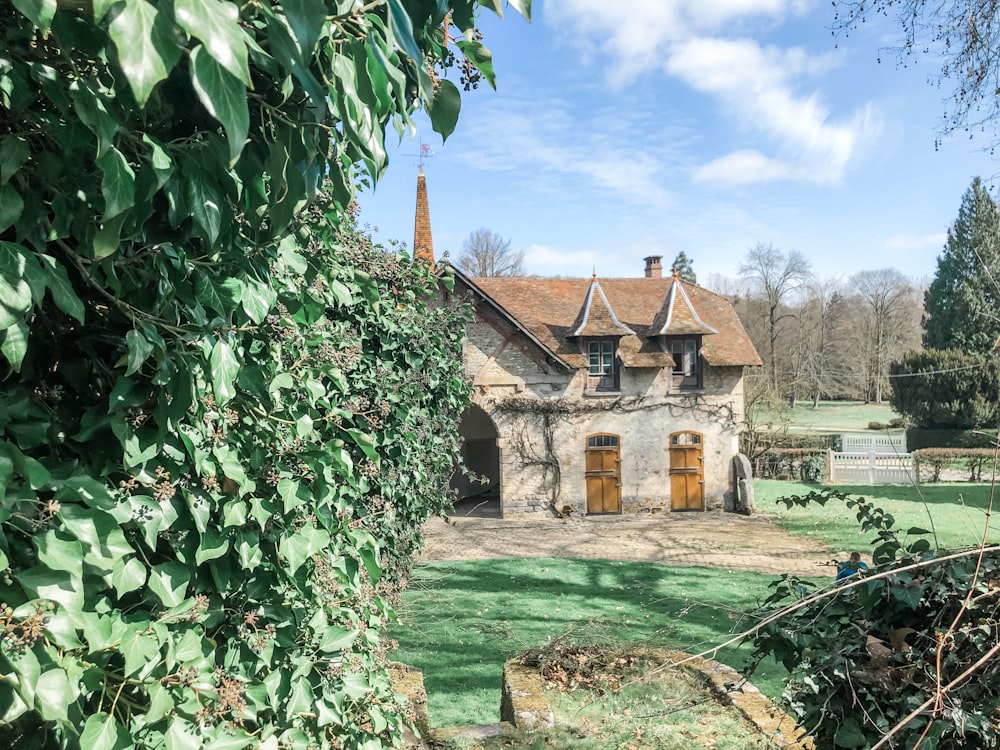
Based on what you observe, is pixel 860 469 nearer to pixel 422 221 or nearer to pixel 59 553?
pixel 422 221

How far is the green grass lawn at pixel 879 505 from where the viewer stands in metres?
15.3

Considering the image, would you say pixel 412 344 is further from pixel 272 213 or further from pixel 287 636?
pixel 272 213

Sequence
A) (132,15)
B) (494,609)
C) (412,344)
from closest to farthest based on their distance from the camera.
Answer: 1. (132,15)
2. (412,344)
3. (494,609)

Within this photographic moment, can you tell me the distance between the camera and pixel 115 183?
106cm

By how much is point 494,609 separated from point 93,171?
988 cm

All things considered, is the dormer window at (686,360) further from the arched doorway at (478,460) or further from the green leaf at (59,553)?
the green leaf at (59,553)

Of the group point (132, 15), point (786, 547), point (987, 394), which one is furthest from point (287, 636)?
point (987, 394)

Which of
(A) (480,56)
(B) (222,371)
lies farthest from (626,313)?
(B) (222,371)

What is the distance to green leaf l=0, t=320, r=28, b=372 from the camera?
3.60ft

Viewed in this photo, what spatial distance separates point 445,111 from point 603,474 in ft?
61.2

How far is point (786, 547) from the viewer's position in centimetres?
1512

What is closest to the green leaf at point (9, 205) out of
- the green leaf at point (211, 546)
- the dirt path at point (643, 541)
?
the green leaf at point (211, 546)

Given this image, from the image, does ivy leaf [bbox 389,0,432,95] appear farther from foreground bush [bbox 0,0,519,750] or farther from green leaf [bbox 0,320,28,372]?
green leaf [bbox 0,320,28,372]

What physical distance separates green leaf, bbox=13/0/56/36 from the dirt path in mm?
13044
